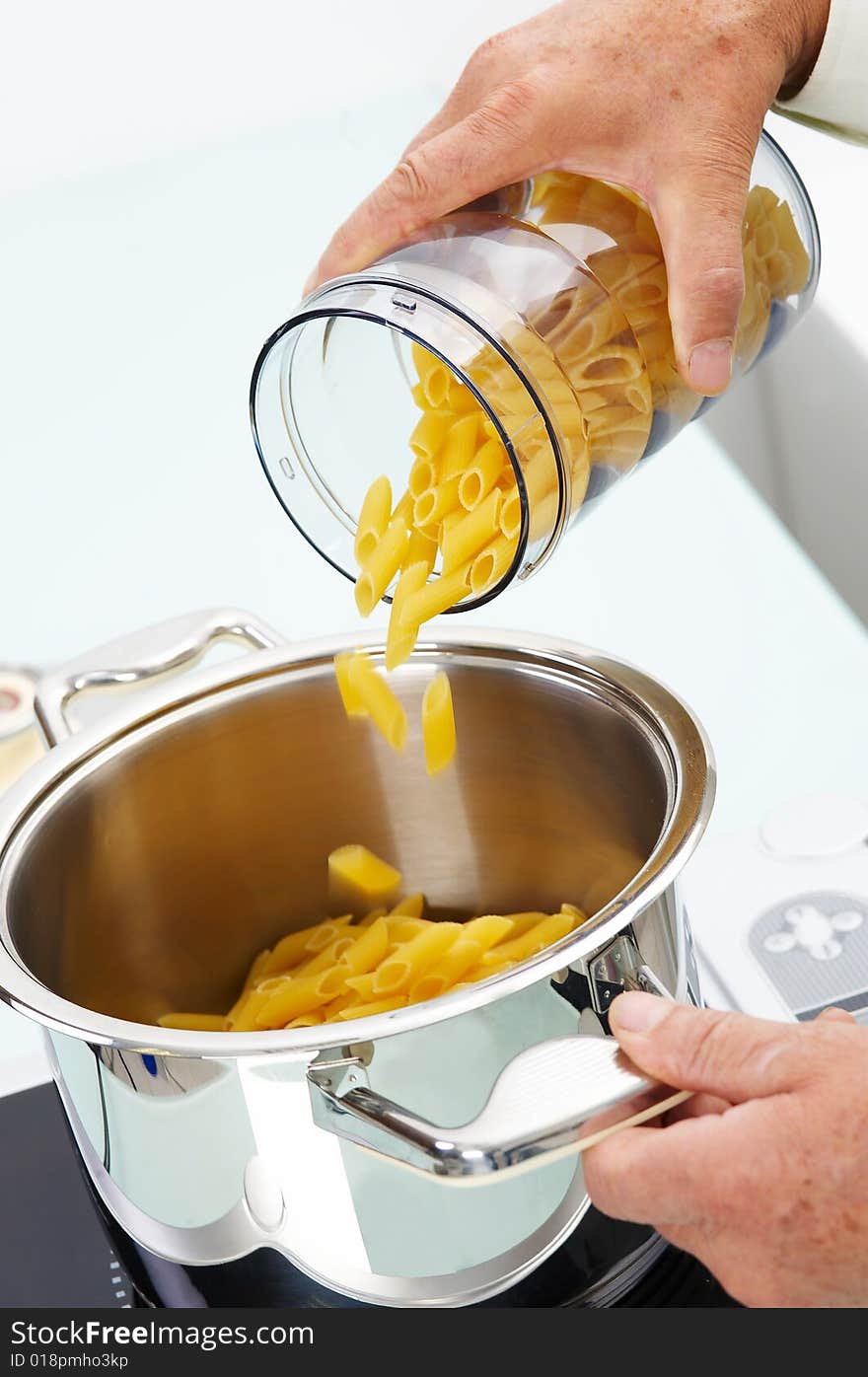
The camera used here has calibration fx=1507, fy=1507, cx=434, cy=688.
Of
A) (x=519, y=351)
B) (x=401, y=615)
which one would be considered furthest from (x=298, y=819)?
(x=519, y=351)

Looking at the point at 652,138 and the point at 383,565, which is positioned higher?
the point at 652,138

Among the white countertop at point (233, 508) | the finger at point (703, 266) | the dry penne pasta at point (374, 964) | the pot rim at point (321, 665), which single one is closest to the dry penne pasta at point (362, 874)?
the dry penne pasta at point (374, 964)

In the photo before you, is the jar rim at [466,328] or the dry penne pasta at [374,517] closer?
the jar rim at [466,328]

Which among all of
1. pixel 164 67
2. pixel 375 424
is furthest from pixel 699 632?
pixel 164 67

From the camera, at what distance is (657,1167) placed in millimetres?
560

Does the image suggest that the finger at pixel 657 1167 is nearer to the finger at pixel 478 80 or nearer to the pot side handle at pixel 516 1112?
the pot side handle at pixel 516 1112

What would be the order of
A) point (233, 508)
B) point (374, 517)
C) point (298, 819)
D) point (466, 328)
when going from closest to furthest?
point (466, 328) < point (374, 517) < point (298, 819) < point (233, 508)

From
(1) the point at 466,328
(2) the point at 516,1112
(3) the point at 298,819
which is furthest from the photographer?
(3) the point at 298,819

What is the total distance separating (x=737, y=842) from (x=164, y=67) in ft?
6.56

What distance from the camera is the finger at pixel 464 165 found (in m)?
0.70

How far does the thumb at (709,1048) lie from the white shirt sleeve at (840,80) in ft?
1.75

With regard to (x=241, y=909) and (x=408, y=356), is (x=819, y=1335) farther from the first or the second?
(x=408, y=356)

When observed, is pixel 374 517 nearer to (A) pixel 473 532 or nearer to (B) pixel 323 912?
(A) pixel 473 532

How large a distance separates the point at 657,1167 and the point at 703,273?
0.37 meters
